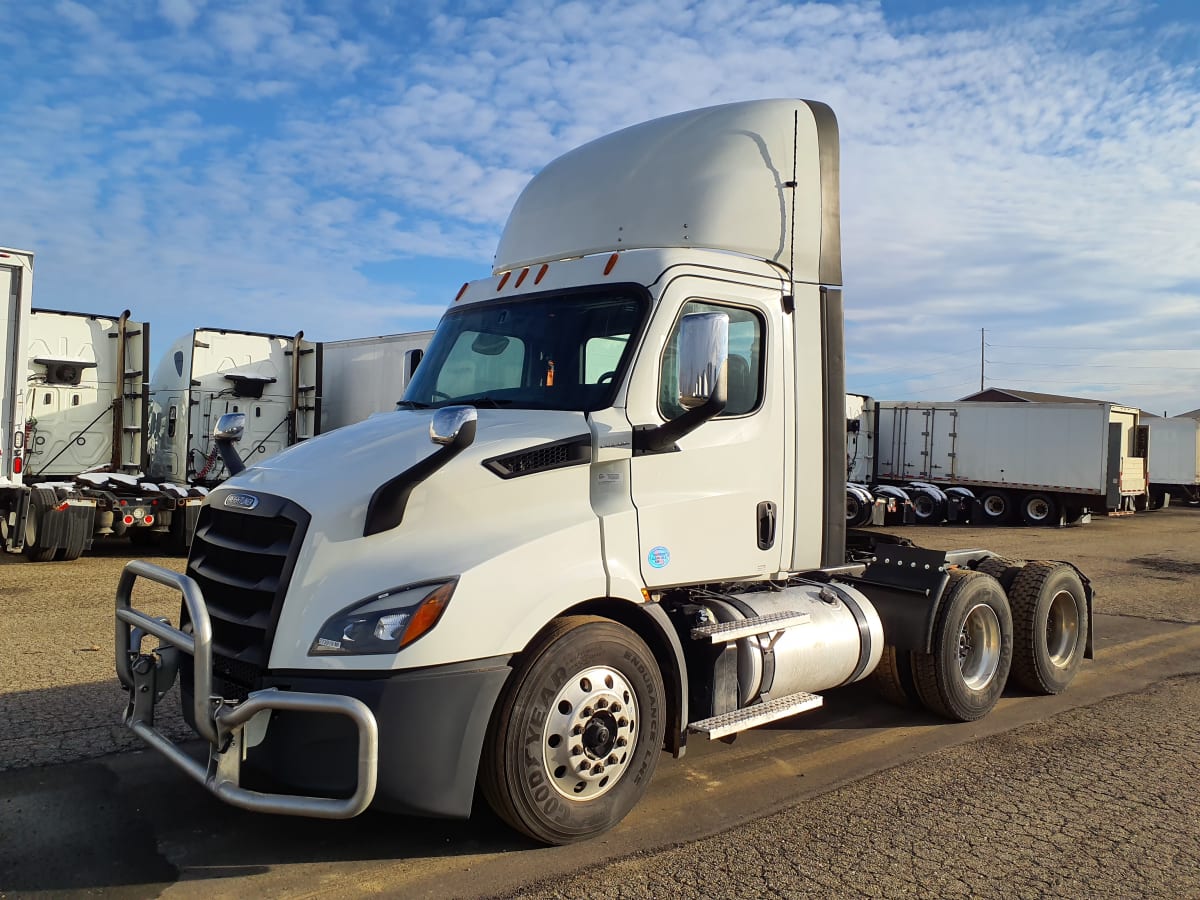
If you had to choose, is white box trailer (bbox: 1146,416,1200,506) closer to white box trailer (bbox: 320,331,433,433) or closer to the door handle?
white box trailer (bbox: 320,331,433,433)

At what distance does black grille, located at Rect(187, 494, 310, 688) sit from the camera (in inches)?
149

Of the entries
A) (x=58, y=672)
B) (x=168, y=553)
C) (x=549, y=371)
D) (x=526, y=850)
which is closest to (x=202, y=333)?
(x=168, y=553)

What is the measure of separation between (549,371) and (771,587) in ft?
6.09

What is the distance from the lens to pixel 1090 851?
420cm

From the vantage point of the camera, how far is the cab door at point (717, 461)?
4.51 meters

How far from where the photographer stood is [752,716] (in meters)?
4.82

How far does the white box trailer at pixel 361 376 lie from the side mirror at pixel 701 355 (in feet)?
41.0

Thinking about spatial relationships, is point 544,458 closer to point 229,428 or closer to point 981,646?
point 229,428

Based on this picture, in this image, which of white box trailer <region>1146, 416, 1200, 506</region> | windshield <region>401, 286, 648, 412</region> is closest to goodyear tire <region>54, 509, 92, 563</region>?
windshield <region>401, 286, 648, 412</region>

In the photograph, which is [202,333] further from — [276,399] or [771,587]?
[771,587]

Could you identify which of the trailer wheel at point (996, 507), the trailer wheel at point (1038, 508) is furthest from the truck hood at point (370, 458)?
the trailer wheel at point (996, 507)

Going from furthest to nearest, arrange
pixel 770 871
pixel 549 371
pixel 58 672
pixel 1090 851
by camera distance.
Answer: pixel 58 672 → pixel 549 371 → pixel 1090 851 → pixel 770 871

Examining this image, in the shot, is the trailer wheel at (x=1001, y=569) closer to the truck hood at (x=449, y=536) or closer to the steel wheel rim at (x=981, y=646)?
Result: the steel wheel rim at (x=981, y=646)

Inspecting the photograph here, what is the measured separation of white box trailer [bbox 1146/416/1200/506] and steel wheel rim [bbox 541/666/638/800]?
37025 millimetres
